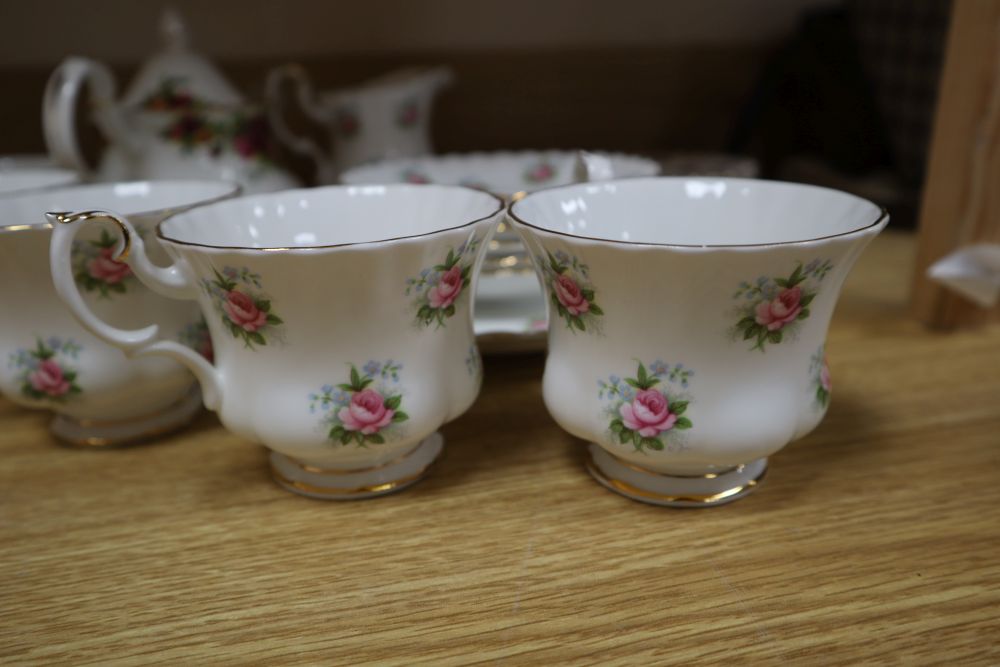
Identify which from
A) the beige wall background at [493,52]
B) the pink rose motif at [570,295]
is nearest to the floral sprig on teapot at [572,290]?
the pink rose motif at [570,295]

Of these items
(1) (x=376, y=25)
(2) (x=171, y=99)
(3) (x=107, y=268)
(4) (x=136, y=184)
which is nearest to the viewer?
(3) (x=107, y=268)

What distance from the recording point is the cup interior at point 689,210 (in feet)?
1.50

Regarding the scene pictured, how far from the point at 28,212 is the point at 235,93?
0.26 metres

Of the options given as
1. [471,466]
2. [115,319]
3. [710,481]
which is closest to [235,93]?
[115,319]

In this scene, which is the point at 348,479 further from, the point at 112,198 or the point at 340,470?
the point at 112,198

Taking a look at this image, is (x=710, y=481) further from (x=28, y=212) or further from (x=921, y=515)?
(x=28, y=212)

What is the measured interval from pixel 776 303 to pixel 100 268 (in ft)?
1.25

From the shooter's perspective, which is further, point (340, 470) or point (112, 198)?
point (112, 198)

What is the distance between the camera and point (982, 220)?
0.63 meters

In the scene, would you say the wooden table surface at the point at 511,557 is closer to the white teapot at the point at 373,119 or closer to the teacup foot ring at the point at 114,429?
the teacup foot ring at the point at 114,429

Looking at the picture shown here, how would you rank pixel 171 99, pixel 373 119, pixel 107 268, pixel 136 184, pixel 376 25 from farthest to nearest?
pixel 376 25 < pixel 373 119 < pixel 171 99 < pixel 136 184 < pixel 107 268

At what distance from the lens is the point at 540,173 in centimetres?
73

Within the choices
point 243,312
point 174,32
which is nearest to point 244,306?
point 243,312

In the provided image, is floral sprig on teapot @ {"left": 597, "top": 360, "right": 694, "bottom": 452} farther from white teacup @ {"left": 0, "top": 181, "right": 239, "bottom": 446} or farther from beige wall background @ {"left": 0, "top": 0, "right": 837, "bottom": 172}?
beige wall background @ {"left": 0, "top": 0, "right": 837, "bottom": 172}
